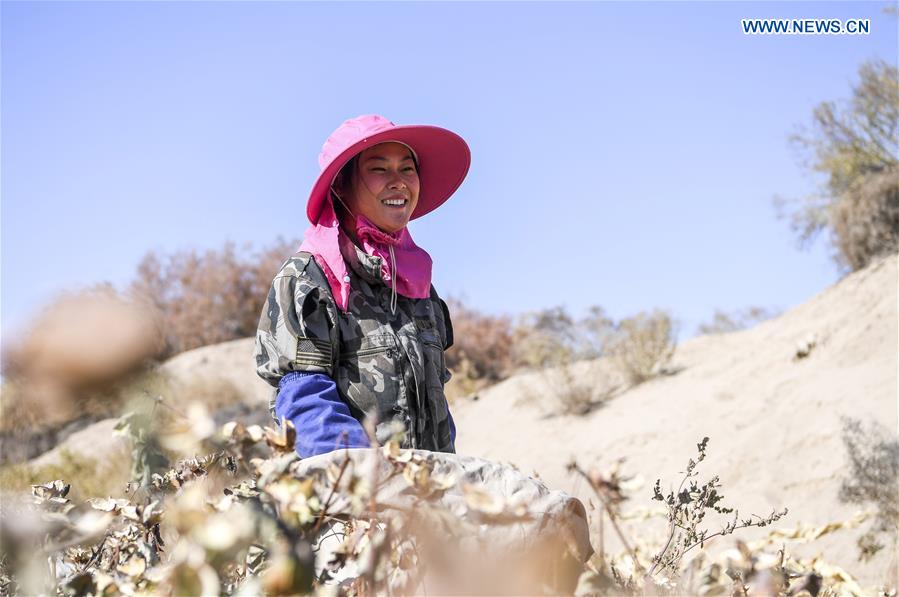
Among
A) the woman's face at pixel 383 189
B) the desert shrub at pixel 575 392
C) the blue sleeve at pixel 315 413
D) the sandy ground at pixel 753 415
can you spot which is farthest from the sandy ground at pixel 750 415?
the blue sleeve at pixel 315 413

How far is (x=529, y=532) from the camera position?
5.02 feet

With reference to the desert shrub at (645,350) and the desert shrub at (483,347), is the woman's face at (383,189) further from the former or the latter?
the desert shrub at (483,347)

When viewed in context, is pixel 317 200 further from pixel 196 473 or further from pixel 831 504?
pixel 831 504

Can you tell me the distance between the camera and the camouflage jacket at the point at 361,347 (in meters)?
2.62

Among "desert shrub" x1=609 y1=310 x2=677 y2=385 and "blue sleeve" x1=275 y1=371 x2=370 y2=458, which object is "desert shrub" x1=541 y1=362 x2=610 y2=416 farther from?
"blue sleeve" x1=275 y1=371 x2=370 y2=458

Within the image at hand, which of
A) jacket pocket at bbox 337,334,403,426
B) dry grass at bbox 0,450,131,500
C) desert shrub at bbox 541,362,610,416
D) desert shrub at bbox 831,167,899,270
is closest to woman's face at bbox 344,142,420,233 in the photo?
jacket pocket at bbox 337,334,403,426

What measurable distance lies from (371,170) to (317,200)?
0.21 metres

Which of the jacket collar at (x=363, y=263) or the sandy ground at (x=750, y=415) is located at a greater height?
the jacket collar at (x=363, y=263)

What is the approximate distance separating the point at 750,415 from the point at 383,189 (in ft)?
22.7

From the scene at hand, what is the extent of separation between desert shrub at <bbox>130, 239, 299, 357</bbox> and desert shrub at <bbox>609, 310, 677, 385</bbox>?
31.2ft

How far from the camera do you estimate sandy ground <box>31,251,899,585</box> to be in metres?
7.17

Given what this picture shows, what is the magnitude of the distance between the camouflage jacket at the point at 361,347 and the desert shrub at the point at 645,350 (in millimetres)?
9740

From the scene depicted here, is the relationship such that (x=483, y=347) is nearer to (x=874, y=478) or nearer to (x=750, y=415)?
(x=750, y=415)

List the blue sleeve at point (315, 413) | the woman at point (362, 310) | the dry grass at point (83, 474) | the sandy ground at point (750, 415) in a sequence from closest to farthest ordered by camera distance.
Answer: the blue sleeve at point (315, 413) → the woman at point (362, 310) → the sandy ground at point (750, 415) → the dry grass at point (83, 474)
